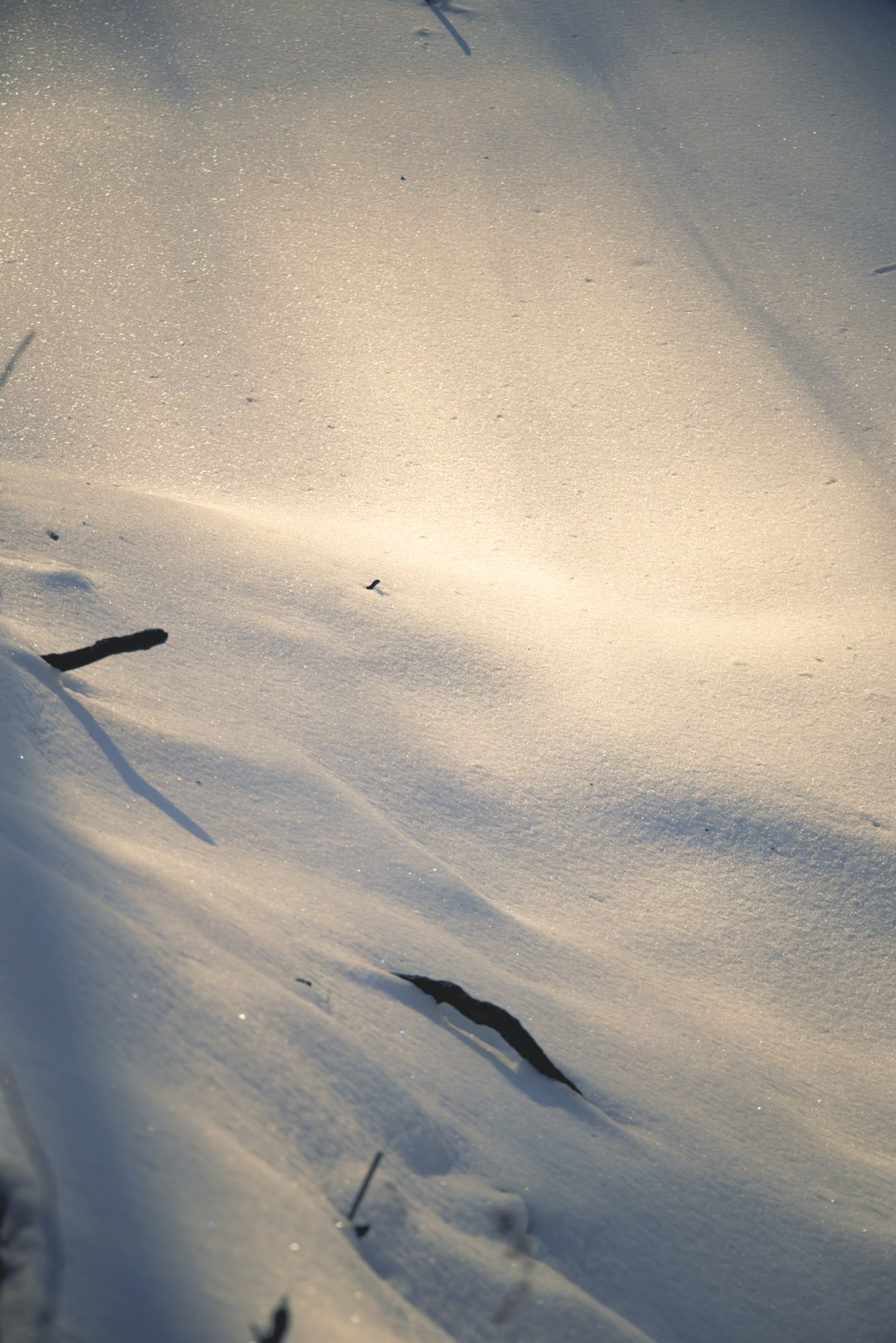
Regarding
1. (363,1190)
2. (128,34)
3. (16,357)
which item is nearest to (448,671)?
(363,1190)

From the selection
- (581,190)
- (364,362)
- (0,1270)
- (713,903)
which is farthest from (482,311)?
(0,1270)

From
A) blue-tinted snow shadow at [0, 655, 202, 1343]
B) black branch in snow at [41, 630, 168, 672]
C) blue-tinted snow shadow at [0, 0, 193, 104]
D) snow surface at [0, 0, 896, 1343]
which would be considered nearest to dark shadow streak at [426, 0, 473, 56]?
snow surface at [0, 0, 896, 1343]

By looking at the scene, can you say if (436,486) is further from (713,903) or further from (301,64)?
(301,64)

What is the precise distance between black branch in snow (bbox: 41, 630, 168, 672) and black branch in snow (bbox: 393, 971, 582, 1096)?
547 mm

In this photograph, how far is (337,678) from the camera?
139 centimetres

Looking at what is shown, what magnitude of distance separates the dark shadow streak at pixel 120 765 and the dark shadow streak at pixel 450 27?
2701 mm

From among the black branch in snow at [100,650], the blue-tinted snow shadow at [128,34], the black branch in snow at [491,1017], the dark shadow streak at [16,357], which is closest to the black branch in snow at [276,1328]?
the black branch in snow at [491,1017]

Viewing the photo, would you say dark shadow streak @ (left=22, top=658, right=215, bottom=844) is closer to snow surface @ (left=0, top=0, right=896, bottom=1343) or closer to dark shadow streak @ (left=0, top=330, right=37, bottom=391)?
snow surface @ (left=0, top=0, right=896, bottom=1343)

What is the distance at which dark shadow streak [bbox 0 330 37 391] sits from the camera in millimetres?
1872

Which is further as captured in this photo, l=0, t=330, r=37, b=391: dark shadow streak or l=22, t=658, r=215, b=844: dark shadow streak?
l=0, t=330, r=37, b=391: dark shadow streak

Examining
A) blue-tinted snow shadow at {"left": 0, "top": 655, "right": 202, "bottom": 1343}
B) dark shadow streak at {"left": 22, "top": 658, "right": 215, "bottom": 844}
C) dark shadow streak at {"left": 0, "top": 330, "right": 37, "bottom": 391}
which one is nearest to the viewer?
blue-tinted snow shadow at {"left": 0, "top": 655, "right": 202, "bottom": 1343}

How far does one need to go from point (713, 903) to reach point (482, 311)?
1.66m

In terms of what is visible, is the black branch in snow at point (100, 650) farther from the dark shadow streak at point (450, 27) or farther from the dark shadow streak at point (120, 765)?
the dark shadow streak at point (450, 27)

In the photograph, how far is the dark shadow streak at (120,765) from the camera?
3.49 ft
